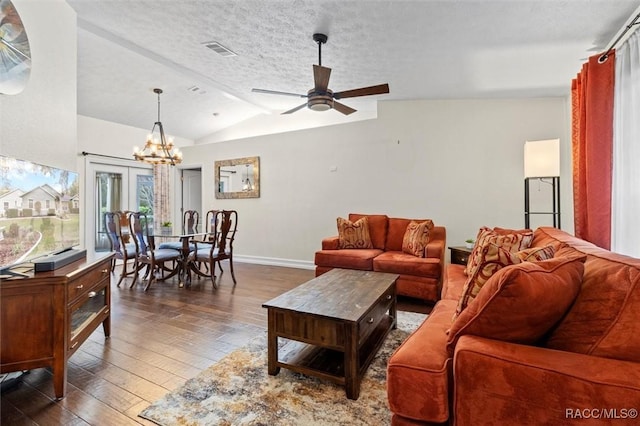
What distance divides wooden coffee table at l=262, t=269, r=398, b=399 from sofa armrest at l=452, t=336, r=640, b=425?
0.75m

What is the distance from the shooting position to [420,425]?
119 cm

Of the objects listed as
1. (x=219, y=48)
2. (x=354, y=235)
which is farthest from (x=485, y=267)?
(x=219, y=48)

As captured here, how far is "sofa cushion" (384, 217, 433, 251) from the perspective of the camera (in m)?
4.42

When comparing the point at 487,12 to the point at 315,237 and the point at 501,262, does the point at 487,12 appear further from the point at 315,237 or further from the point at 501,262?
the point at 315,237

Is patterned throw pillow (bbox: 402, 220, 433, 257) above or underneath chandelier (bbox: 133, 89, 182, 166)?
underneath

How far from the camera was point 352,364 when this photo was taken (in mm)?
1749

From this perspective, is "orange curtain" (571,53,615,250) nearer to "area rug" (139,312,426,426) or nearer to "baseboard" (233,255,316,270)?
"area rug" (139,312,426,426)

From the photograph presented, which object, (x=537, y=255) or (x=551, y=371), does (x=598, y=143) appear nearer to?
(x=537, y=255)

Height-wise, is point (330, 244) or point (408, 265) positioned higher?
point (330, 244)

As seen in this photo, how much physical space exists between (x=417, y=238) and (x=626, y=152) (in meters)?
2.10

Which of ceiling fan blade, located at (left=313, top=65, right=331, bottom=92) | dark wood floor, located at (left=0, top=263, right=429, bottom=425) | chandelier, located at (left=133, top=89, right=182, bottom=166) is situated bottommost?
dark wood floor, located at (left=0, top=263, right=429, bottom=425)

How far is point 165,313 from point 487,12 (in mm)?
4151

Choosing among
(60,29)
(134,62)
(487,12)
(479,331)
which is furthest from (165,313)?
(487,12)

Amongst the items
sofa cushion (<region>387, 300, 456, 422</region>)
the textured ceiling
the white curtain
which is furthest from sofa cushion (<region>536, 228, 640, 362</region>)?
the textured ceiling
